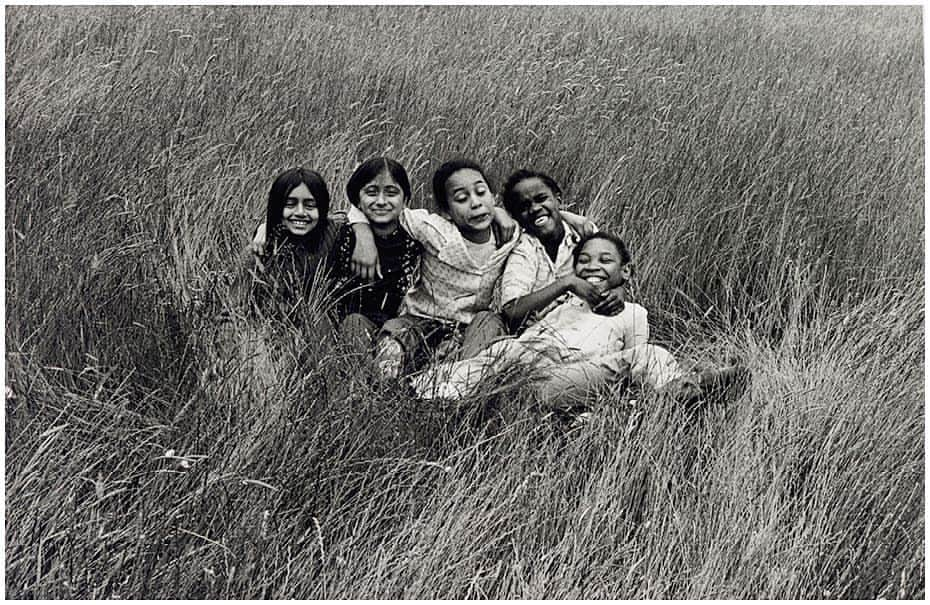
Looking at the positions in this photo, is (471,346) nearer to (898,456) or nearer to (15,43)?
(898,456)

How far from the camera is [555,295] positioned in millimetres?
3857

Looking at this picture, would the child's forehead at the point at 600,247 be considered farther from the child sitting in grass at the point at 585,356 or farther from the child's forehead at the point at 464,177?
the child's forehead at the point at 464,177

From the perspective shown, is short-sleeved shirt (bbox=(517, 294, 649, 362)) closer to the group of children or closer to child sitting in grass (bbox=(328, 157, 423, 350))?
the group of children

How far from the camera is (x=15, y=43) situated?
186 inches

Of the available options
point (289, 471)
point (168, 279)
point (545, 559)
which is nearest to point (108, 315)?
point (168, 279)

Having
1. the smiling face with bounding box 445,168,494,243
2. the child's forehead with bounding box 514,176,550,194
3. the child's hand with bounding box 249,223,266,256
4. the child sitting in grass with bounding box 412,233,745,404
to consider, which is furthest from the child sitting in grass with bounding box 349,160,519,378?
the child's hand with bounding box 249,223,266,256

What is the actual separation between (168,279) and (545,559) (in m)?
1.68

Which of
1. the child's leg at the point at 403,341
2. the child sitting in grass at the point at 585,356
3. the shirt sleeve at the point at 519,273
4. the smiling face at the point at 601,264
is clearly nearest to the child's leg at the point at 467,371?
the child sitting in grass at the point at 585,356

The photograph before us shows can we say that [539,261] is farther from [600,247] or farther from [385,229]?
[385,229]

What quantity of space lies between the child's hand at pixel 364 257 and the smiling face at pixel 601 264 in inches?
29.0

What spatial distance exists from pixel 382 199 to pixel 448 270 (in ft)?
1.17

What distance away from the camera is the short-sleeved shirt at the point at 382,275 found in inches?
156

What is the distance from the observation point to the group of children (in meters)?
3.79

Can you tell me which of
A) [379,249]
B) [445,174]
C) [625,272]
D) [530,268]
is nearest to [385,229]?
[379,249]
